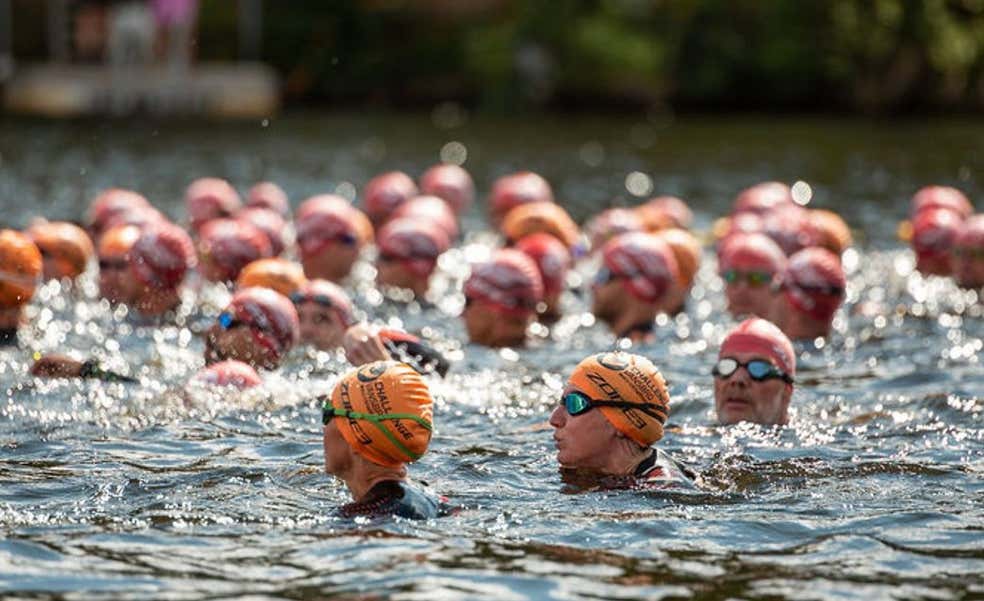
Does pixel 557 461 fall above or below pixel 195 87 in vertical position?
below

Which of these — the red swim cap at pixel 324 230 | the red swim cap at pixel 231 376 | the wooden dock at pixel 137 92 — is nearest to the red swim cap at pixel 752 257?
the red swim cap at pixel 324 230

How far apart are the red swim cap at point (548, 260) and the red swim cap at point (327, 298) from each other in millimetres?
4092

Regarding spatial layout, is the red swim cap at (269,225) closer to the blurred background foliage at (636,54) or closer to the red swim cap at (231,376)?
the red swim cap at (231,376)

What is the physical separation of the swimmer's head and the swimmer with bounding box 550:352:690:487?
4282 millimetres

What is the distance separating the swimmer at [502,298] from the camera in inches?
664

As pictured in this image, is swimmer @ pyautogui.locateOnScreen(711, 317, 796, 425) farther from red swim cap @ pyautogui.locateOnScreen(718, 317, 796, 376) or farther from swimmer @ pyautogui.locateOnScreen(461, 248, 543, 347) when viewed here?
swimmer @ pyautogui.locateOnScreen(461, 248, 543, 347)

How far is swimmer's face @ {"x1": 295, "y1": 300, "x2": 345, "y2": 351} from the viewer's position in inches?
607

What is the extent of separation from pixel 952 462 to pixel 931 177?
23732 mm

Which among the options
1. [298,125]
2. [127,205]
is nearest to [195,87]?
[298,125]

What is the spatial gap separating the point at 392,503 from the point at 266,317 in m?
4.32

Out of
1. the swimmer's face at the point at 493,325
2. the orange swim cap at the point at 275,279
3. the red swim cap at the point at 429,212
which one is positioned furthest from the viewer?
the red swim cap at the point at 429,212

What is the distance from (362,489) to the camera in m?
10.5

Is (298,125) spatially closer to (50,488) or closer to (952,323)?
(952,323)

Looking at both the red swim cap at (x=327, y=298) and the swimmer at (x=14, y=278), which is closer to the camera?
the red swim cap at (x=327, y=298)
